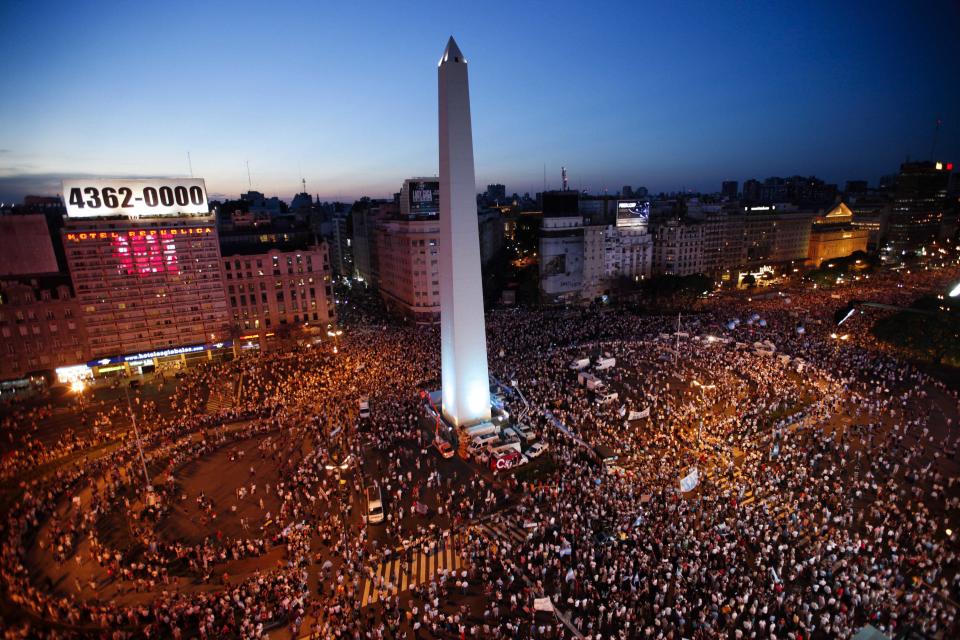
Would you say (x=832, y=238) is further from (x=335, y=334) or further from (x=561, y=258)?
(x=335, y=334)

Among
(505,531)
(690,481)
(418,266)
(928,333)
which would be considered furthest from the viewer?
(418,266)

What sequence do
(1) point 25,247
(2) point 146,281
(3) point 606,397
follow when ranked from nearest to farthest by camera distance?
(3) point 606,397, (1) point 25,247, (2) point 146,281

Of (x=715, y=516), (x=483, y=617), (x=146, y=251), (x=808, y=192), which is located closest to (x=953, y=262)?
(x=808, y=192)

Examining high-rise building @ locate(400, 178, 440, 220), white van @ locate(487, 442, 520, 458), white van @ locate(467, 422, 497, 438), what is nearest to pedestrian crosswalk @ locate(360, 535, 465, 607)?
white van @ locate(487, 442, 520, 458)

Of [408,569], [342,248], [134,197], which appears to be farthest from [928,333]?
[342,248]

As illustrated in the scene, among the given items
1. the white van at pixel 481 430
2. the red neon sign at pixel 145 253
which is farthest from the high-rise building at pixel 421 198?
the white van at pixel 481 430

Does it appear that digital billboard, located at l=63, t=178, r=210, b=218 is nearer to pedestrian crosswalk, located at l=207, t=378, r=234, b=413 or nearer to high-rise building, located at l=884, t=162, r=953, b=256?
pedestrian crosswalk, located at l=207, t=378, r=234, b=413
